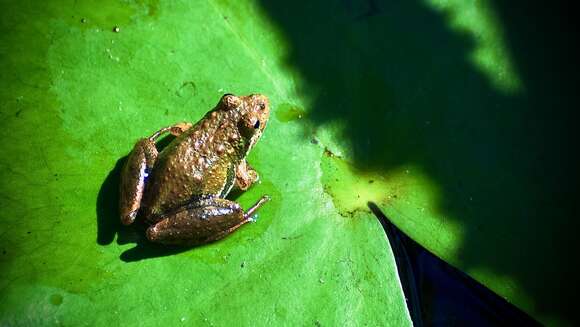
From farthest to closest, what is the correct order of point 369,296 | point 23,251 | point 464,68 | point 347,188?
point 464,68 → point 347,188 → point 369,296 → point 23,251

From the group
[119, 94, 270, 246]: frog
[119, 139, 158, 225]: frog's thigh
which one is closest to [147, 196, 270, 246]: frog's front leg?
[119, 94, 270, 246]: frog

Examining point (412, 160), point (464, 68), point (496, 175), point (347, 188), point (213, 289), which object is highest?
point (464, 68)

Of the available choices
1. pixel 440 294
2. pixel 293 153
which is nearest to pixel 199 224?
pixel 293 153

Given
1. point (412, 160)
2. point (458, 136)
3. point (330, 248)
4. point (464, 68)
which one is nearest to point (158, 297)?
point (330, 248)

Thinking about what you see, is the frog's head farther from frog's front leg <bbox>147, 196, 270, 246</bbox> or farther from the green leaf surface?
frog's front leg <bbox>147, 196, 270, 246</bbox>

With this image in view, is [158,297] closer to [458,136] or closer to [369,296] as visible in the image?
[369,296]

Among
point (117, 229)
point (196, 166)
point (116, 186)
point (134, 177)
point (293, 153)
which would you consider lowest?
point (117, 229)

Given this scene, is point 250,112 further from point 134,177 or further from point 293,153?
point 134,177

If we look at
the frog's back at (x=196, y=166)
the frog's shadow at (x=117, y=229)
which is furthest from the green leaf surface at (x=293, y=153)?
the frog's back at (x=196, y=166)
